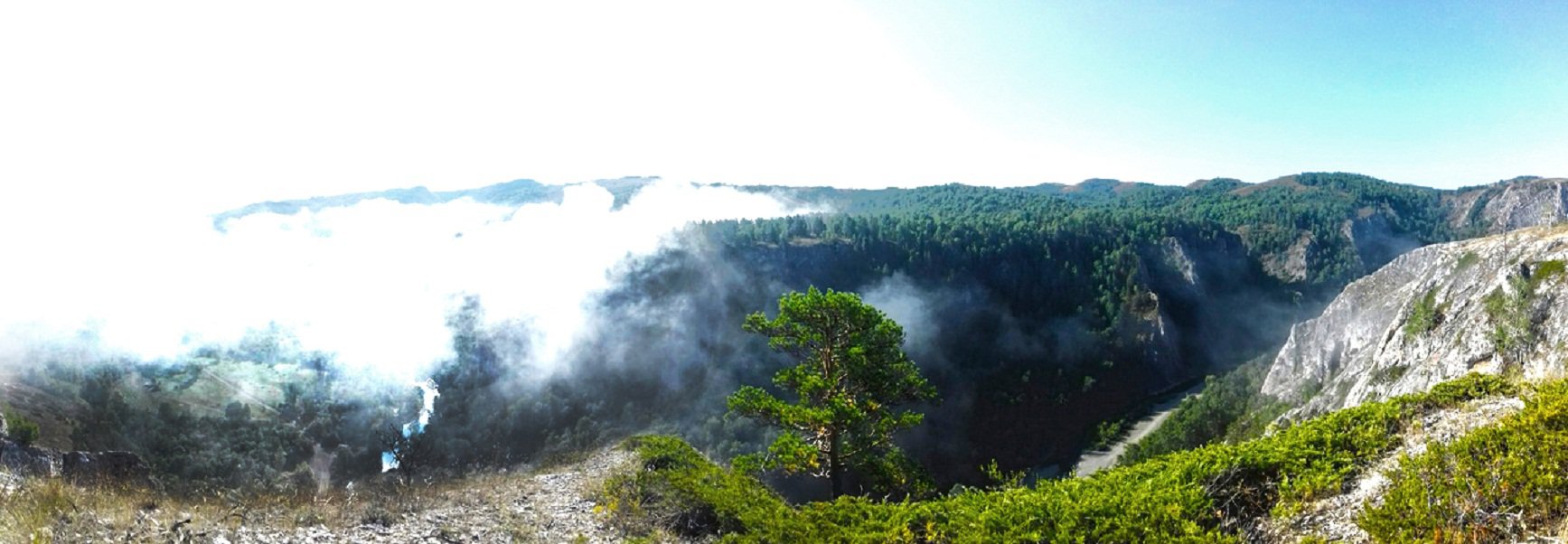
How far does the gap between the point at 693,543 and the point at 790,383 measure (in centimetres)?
596

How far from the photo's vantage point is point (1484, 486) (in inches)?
252

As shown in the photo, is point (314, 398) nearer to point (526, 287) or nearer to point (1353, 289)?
point (526, 287)

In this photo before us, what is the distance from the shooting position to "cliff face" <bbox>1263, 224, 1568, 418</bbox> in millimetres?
43250

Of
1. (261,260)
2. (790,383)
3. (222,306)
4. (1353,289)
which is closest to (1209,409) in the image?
(1353,289)

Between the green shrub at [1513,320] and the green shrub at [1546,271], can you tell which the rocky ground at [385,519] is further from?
the green shrub at [1546,271]

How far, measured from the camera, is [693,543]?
1530cm

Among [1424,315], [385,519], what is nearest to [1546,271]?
[1424,315]

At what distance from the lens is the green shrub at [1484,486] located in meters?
6.14

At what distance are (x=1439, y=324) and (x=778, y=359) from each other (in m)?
91.9

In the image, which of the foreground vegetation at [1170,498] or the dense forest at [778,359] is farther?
the dense forest at [778,359]

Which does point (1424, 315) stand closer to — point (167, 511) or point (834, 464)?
point (834, 464)

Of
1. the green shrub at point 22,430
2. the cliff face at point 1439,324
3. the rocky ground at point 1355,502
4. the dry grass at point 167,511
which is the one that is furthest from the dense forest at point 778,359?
the rocky ground at point 1355,502

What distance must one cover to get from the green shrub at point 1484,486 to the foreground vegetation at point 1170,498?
1.10m

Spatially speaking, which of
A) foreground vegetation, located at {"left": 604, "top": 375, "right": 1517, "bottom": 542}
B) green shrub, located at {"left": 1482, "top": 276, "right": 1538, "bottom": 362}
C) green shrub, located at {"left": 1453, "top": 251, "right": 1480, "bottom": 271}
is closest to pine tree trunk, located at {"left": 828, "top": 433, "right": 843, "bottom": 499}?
foreground vegetation, located at {"left": 604, "top": 375, "right": 1517, "bottom": 542}
